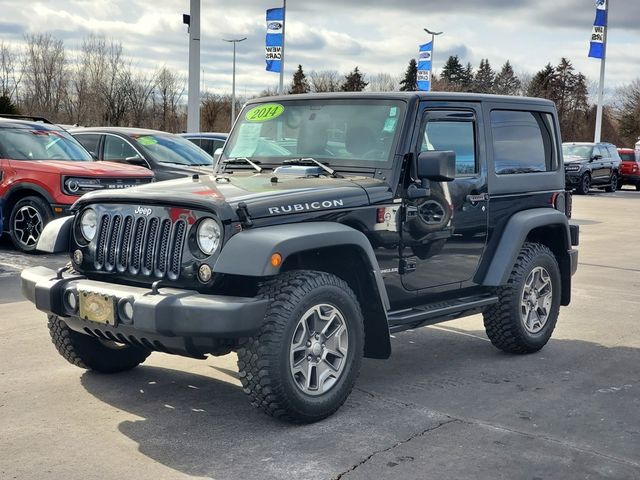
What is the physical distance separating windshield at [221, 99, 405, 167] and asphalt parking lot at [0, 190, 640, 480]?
1462 millimetres

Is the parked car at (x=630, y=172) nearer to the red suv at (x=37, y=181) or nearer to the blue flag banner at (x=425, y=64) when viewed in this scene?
the blue flag banner at (x=425, y=64)

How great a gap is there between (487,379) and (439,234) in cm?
104

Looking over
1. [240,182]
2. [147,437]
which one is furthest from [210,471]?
[240,182]

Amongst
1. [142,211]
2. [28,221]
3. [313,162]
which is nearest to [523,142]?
[313,162]

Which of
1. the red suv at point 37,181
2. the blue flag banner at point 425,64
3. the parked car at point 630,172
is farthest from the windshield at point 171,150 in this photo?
the parked car at point 630,172

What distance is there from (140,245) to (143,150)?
30.1ft

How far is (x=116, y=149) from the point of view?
13883mm

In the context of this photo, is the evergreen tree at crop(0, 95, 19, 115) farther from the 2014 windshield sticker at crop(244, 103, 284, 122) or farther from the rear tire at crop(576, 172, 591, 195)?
the 2014 windshield sticker at crop(244, 103, 284, 122)

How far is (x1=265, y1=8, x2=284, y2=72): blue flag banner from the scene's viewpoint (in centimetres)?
2717

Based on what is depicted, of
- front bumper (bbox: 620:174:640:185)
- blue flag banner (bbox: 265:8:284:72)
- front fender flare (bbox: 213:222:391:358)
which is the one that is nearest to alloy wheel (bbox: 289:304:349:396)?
front fender flare (bbox: 213:222:391:358)

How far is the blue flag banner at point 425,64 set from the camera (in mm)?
33562

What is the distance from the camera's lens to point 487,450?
14.5ft

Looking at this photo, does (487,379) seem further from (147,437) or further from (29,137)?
(29,137)

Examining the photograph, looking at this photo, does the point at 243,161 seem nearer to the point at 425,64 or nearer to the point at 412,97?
the point at 412,97
